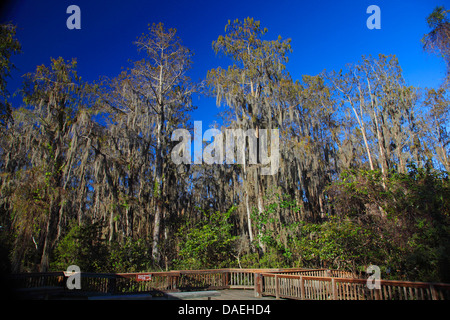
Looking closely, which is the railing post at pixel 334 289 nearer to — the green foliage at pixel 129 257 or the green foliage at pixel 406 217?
the green foliage at pixel 406 217

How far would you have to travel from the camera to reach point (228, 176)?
2211 centimetres

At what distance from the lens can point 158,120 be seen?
18.7m

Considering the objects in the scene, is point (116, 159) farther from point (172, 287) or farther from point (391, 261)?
point (391, 261)

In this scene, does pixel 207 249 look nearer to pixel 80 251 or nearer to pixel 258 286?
pixel 258 286

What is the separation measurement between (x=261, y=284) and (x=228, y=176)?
1259 cm

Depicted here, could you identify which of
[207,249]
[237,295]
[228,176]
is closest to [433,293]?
[237,295]

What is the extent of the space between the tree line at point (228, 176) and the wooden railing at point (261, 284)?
138cm

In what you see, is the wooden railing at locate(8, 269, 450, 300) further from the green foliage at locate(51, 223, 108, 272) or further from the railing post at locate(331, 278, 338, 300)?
the green foliage at locate(51, 223, 108, 272)

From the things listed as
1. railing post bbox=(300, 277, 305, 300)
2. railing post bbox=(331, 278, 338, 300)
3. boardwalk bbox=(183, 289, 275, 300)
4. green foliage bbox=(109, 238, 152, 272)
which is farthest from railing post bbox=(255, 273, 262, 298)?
green foliage bbox=(109, 238, 152, 272)

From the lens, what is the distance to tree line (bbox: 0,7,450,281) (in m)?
10.4

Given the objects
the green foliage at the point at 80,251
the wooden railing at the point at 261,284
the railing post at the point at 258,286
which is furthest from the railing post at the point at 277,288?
the green foliage at the point at 80,251

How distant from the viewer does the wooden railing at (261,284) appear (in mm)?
6434
